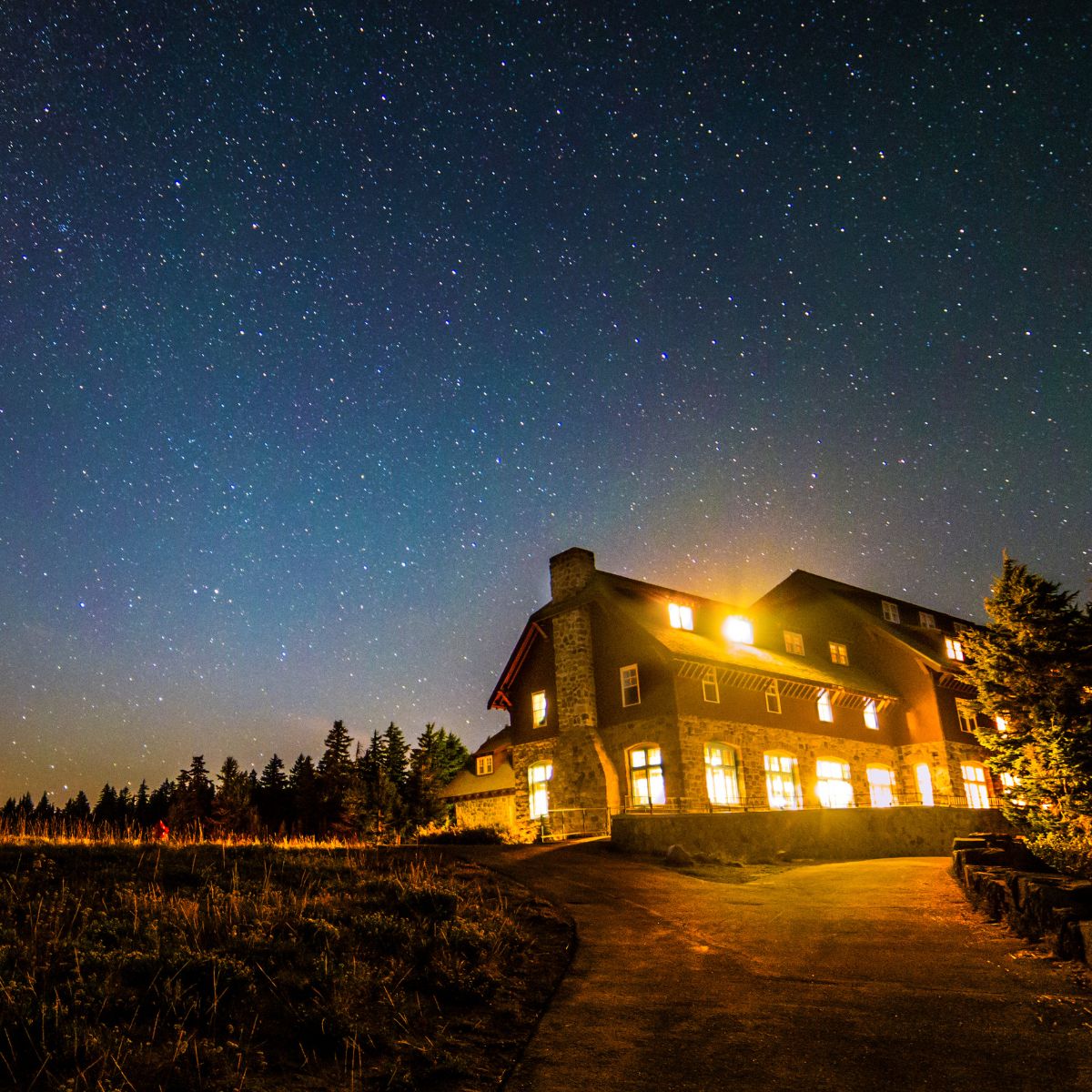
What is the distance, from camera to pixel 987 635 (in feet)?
91.7

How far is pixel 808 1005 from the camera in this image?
26.2 ft

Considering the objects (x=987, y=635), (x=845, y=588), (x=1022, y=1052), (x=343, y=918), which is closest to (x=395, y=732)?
(x=845, y=588)

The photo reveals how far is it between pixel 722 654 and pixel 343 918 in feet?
82.5

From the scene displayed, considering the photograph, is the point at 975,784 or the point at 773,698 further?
the point at 975,784

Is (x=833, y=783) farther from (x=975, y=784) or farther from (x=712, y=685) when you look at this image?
(x=975, y=784)

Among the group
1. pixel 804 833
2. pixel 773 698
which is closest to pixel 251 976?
pixel 804 833

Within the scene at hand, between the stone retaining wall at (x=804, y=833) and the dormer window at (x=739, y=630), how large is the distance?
12621mm

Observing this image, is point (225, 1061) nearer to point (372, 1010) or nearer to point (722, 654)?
point (372, 1010)

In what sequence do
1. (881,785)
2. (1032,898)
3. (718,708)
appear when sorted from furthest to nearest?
(881,785), (718,708), (1032,898)

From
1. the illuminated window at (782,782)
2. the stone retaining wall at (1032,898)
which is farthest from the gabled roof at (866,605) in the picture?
the stone retaining wall at (1032,898)

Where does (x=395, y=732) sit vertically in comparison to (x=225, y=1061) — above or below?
above

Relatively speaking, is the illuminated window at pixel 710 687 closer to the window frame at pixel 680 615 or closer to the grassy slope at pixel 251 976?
the window frame at pixel 680 615

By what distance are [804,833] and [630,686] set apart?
993cm

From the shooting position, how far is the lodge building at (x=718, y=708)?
3091cm
